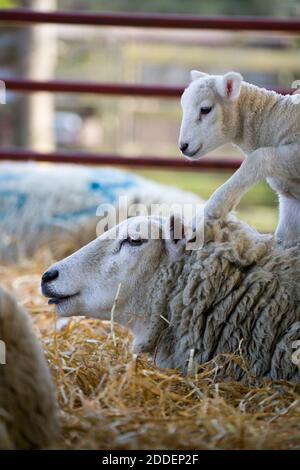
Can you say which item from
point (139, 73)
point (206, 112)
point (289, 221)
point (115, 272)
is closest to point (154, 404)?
point (115, 272)

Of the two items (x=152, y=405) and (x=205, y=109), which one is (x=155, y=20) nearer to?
(x=205, y=109)

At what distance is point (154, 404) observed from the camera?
2.60 m

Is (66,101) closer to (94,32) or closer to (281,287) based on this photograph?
(94,32)

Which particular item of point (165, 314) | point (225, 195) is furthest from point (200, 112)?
point (165, 314)

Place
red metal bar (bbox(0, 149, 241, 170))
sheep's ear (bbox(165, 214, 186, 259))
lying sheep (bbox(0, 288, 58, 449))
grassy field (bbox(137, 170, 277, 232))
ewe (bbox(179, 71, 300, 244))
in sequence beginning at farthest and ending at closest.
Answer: grassy field (bbox(137, 170, 277, 232)), red metal bar (bbox(0, 149, 241, 170)), ewe (bbox(179, 71, 300, 244)), sheep's ear (bbox(165, 214, 186, 259)), lying sheep (bbox(0, 288, 58, 449))

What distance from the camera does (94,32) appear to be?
1364 centimetres

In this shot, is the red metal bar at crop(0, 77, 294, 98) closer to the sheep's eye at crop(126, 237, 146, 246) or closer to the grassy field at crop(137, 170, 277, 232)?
the sheep's eye at crop(126, 237, 146, 246)

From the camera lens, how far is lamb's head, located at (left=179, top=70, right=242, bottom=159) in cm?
324

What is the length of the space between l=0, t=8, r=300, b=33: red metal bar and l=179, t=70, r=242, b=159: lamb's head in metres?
1.63

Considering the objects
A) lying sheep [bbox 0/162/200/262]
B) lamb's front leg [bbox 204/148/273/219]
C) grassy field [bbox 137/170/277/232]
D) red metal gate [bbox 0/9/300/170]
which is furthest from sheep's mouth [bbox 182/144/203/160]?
grassy field [bbox 137/170/277/232]

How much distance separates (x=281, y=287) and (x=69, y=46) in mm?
11161

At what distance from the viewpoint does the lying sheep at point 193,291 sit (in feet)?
9.35

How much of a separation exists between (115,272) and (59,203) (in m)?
2.21
